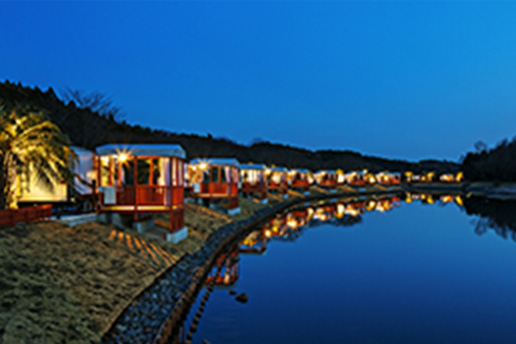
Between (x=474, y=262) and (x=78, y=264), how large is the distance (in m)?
19.9

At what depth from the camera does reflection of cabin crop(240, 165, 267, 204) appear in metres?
39.5

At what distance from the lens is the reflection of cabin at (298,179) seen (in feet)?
194

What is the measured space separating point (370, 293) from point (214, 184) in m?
15.4

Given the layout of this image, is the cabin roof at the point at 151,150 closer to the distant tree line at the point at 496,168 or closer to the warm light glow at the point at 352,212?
the warm light glow at the point at 352,212

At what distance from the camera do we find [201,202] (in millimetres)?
29047

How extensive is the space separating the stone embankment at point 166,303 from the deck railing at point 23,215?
15.5 ft

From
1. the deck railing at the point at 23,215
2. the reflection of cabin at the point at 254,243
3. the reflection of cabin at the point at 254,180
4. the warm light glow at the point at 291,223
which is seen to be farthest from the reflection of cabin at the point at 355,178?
the deck railing at the point at 23,215

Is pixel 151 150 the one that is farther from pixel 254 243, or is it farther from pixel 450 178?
pixel 450 178

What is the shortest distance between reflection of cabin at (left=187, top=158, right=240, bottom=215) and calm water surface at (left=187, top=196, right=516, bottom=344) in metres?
4.06

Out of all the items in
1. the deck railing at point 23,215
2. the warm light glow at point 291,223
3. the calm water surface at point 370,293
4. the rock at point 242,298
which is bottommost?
the calm water surface at point 370,293

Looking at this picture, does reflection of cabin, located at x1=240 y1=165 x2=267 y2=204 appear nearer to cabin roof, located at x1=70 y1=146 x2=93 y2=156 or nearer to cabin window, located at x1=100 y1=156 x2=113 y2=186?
cabin window, located at x1=100 y1=156 x2=113 y2=186

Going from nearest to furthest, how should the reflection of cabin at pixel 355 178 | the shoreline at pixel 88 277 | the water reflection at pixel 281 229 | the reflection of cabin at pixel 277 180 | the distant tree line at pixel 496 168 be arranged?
the shoreline at pixel 88 277 < the water reflection at pixel 281 229 < the reflection of cabin at pixel 277 180 < the distant tree line at pixel 496 168 < the reflection of cabin at pixel 355 178

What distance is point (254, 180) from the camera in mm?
44219

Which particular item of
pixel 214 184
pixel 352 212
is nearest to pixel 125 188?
pixel 214 184
